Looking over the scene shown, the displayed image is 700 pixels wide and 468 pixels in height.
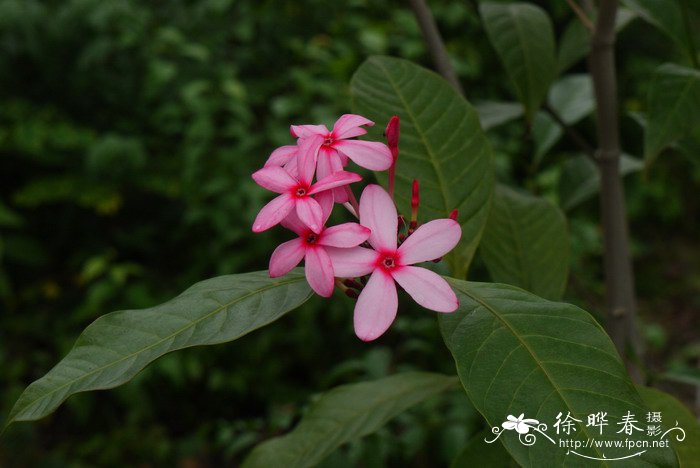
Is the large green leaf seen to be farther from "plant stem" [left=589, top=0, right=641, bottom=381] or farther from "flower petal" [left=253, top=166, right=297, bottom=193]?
"plant stem" [left=589, top=0, right=641, bottom=381]

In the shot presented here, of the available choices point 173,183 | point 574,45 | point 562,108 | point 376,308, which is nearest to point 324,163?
point 376,308

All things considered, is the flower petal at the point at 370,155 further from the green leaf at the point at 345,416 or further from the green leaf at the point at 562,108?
the green leaf at the point at 562,108

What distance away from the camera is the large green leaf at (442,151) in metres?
0.58

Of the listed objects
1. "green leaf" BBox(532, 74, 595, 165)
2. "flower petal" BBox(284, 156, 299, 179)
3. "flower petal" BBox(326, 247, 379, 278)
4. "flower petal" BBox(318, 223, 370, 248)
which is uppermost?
"flower petal" BBox(284, 156, 299, 179)

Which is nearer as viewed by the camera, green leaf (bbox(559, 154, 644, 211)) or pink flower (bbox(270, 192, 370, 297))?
pink flower (bbox(270, 192, 370, 297))

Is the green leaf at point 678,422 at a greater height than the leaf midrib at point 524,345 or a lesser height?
lesser

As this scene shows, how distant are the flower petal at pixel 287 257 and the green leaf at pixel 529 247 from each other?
0.31 meters

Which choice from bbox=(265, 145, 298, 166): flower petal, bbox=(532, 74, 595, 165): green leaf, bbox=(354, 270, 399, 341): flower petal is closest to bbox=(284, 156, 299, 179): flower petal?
Result: bbox=(265, 145, 298, 166): flower petal

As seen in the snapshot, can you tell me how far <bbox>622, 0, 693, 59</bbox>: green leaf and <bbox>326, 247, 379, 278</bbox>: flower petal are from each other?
464 millimetres

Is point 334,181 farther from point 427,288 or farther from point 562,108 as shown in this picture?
point 562,108

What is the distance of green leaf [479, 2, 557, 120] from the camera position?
0.75 meters

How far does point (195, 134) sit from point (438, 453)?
4.20ft

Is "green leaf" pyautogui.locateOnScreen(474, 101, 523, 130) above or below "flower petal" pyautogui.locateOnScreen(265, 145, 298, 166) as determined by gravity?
below

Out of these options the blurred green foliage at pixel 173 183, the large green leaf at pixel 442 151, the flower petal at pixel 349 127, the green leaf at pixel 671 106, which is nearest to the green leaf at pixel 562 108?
the green leaf at pixel 671 106
